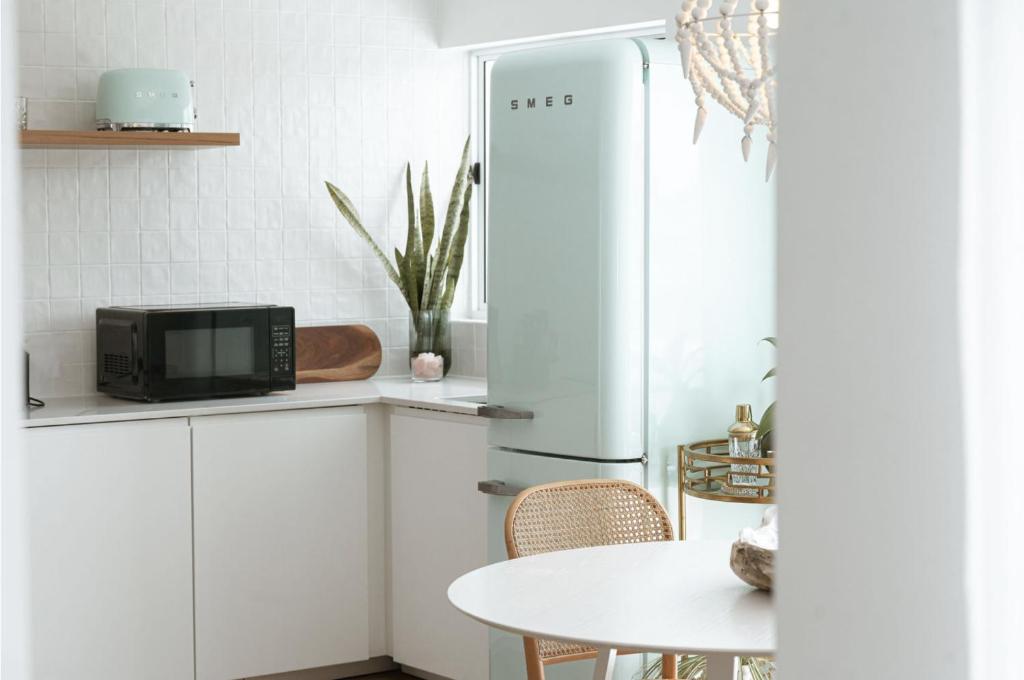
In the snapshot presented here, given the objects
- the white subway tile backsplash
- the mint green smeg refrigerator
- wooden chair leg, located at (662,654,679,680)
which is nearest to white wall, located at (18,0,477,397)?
the white subway tile backsplash

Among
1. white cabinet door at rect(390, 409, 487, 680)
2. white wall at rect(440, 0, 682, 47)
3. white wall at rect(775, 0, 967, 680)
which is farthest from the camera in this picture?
white wall at rect(440, 0, 682, 47)

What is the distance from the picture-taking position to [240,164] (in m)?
4.25

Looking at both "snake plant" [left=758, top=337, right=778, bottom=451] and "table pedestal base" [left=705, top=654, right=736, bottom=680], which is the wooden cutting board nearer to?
"snake plant" [left=758, top=337, right=778, bottom=451]

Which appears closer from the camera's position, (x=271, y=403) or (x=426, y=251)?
(x=271, y=403)

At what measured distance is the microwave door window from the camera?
374cm

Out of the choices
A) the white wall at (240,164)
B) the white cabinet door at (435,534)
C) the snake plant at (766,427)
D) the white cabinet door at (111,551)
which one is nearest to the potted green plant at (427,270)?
the white wall at (240,164)

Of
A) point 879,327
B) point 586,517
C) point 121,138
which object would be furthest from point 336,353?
point 879,327

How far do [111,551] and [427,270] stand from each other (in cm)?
143

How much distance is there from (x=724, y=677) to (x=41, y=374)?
8.52 feet

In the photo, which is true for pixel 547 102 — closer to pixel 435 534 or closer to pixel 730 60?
pixel 730 60

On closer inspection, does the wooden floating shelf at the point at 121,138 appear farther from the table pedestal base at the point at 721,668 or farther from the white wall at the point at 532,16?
the table pedestal base at the point at 721,668

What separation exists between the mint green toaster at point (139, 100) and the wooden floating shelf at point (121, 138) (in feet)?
0.11

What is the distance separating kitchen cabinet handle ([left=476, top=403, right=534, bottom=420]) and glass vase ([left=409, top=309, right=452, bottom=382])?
2.73 feet

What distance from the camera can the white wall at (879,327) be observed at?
0.71 meters
